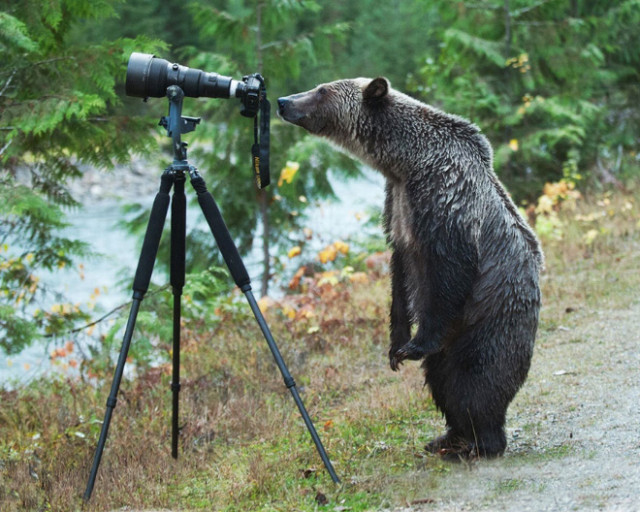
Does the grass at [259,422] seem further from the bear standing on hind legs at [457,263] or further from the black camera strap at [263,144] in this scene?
the black camera strap at [263,144]

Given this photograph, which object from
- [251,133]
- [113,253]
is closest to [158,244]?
[251,133]

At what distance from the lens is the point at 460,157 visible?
13.6 ft

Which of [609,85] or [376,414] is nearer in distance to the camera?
[376,414]

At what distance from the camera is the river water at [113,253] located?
9.42 metres

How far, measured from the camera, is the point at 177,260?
4.21 metres

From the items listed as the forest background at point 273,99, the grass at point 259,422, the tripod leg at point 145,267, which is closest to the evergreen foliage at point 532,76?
the forest background at point 273,99

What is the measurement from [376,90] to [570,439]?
7.36 ft

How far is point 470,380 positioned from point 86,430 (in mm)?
2686

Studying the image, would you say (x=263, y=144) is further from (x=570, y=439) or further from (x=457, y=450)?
(x=570, y=439)

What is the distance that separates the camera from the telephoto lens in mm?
3826

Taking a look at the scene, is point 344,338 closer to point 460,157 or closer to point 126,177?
point 460,157

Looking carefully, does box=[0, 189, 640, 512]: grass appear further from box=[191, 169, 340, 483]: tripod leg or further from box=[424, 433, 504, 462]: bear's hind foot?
box=[191, 169, 340, 483]: tripod leg

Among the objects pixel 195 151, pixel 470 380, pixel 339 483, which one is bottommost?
pixel 339 483

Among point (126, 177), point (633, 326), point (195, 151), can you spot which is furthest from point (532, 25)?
point (126, 177)
